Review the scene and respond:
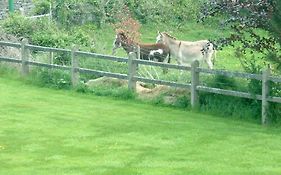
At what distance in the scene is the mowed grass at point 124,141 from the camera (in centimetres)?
1222

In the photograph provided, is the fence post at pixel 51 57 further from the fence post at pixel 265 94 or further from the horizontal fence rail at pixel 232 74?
the fence post at pixel 265 94

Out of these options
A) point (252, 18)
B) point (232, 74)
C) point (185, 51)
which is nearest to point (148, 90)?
point (232, 74)

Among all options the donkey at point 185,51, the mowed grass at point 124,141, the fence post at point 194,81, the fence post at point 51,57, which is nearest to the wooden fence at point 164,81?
the fence post at point 194,81

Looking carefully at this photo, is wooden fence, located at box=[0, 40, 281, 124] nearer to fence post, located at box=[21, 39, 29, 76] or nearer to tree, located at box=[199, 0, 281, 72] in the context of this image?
fence post, located at box=[21, 39, 29, 76]

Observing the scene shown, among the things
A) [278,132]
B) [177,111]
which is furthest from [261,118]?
[177,111]

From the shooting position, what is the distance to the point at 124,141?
14188mm

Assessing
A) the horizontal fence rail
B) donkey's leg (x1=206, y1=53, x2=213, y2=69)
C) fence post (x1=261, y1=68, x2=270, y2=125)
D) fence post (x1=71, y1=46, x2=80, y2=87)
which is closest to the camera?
fence post (x1=261, y1=68, x2=270, y2=125)

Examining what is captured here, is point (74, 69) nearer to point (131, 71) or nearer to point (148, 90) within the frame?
point (131, 71)

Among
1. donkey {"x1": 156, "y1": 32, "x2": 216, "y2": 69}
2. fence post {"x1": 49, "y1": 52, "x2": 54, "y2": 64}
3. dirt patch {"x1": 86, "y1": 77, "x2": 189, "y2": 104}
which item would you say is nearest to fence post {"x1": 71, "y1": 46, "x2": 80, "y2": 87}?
dirt patch {"x1": 86, "y1": 77, "x2": 189, "y2": 104}

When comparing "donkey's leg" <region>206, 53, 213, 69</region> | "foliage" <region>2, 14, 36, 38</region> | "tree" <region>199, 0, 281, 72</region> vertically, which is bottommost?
"donkey's leg" <region>206, 53, 213, 69</region>

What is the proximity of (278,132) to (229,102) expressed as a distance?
210 cm

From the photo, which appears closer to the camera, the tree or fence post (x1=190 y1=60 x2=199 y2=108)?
the tree

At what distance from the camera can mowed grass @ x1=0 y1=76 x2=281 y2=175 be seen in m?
12.2

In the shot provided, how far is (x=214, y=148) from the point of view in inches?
535
